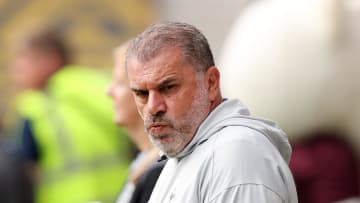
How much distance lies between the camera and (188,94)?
402 centimetres

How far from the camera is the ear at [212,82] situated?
407 centimetres

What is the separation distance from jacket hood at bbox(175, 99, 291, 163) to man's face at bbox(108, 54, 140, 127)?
4.75ft

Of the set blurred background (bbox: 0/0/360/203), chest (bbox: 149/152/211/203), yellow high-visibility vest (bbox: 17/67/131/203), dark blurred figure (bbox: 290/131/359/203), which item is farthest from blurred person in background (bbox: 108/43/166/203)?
yellow high-visibility vest (bbox: 17/67/131/203)

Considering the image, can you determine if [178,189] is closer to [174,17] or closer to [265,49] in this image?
[265,49]

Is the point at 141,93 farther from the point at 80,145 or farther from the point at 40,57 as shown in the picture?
the point at 40,57

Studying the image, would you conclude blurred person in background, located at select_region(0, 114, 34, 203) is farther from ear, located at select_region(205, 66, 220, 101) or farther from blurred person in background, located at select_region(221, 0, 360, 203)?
ear, located at select_region(205, 66, 220, 101)

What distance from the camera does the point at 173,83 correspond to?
13.1ft

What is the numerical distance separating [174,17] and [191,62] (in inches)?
245

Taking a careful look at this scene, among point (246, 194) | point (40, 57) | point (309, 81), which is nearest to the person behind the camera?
point (246, 194)

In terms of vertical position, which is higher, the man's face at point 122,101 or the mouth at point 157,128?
the mouth at point 157,128

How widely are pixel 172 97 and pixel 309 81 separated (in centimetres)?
121

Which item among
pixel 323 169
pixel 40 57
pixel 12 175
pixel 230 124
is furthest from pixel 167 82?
pixel 40 57

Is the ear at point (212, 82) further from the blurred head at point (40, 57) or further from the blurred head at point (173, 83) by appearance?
the blurred head at point (40, 57)

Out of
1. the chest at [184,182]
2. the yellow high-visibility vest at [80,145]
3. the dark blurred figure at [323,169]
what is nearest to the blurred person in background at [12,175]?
the yellow high-visibility vest at [80,145]
